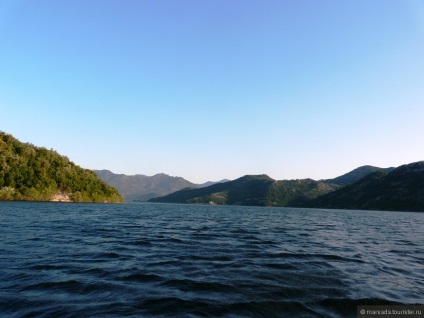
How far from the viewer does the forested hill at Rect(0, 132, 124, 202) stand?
14775cm

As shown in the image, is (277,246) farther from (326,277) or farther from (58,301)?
(58,301)

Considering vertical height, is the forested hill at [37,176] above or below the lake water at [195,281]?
above

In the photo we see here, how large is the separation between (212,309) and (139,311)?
2717 millimetres

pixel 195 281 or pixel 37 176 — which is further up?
pixel 37 176

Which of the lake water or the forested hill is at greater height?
the forested hill

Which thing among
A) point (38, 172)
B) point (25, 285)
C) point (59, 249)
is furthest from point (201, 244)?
point (38, 172)

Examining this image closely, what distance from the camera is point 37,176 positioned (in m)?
162

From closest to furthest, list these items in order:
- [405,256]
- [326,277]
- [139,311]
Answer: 1. [139,311]
2. [326,277]
3. [405,256]

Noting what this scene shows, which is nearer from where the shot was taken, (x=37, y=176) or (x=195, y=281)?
(x=195, y=281)

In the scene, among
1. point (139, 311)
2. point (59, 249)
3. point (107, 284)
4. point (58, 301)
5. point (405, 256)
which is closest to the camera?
point (139, 311)

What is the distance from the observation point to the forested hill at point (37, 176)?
14775cm

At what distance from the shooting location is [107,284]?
13.8m

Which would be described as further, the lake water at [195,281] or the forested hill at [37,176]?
the forested hill at [37,176]

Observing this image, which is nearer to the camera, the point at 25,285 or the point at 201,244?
the point at 25,285
